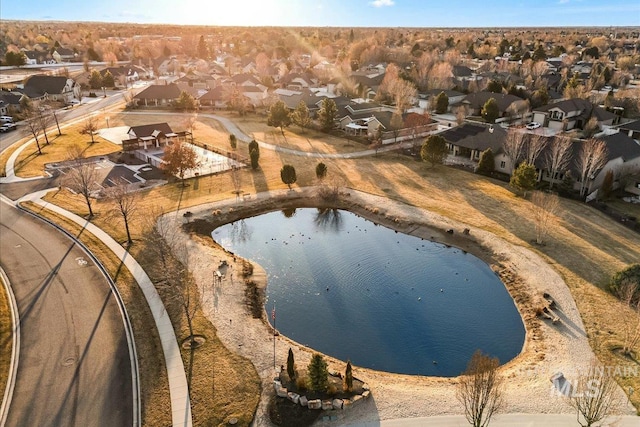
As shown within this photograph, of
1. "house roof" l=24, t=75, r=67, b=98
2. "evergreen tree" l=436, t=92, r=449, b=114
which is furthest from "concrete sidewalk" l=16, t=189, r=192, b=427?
"evergreen tree" l=436, t=92, r=449, b=114

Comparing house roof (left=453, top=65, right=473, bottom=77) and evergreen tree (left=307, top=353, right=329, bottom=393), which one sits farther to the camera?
house roof (left=453, top=65, right=473, bottom=77)

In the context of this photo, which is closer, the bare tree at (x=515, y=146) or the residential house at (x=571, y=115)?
the bare tree at (x=515, y=146)

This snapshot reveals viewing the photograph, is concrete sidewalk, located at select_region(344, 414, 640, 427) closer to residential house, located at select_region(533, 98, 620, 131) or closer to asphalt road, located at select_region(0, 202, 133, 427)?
asphalt road, located at select_region(0, 202, 133, 427)

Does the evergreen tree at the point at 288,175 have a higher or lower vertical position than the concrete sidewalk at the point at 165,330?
higher

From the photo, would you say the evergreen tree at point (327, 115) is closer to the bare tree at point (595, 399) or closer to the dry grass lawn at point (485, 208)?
the dry grass lawn at point (485, 208)

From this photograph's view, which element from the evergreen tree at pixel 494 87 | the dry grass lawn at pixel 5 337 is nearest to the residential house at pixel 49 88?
the dry grass lawn at pixel 5 337

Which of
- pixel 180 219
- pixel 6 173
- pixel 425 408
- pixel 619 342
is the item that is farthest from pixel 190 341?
pixel 6 173

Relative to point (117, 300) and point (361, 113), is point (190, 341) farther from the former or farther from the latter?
point (361, 113)
